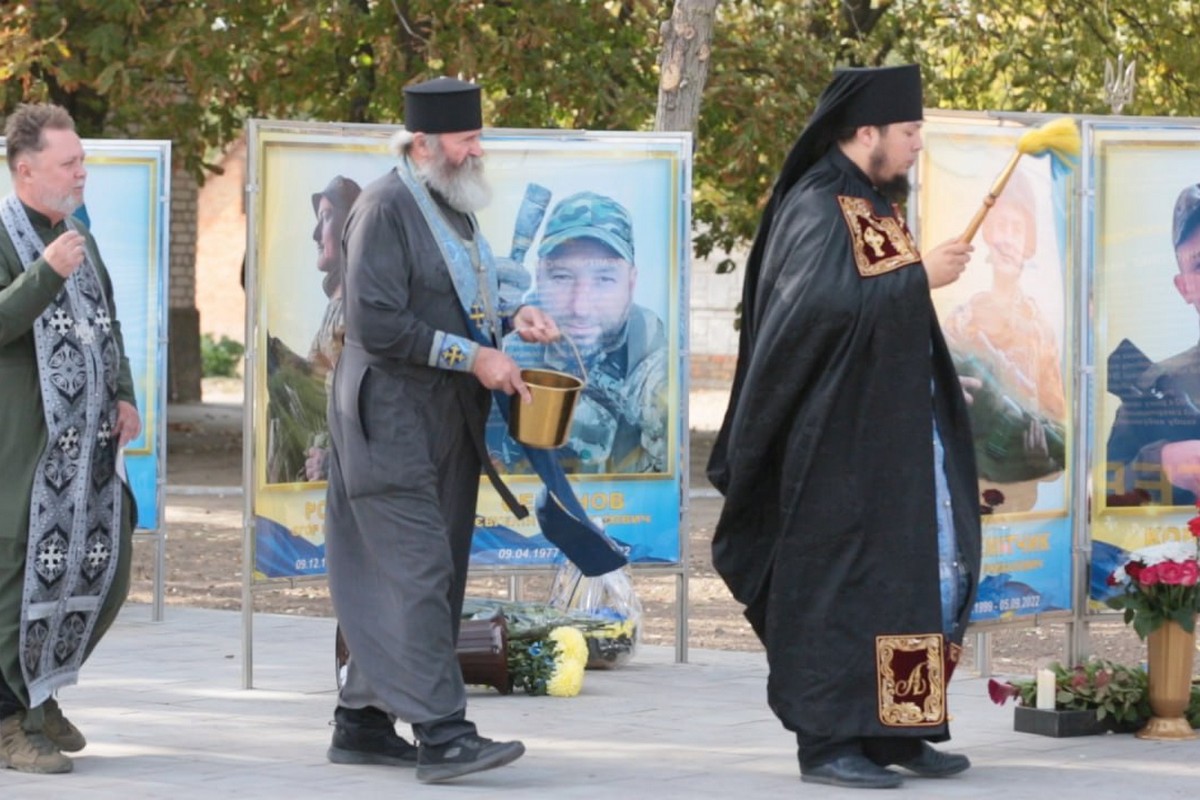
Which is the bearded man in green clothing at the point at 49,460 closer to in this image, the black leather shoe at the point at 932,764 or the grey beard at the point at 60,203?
the grey beard at the point at 60,203

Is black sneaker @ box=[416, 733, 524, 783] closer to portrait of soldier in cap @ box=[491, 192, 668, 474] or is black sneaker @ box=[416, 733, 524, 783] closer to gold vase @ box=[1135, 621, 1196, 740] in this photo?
gold vase @ box=[1135, 621, 1196, 740]

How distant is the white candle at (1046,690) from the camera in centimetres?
709

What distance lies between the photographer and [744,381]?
243 inches

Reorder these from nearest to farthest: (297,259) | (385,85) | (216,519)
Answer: (297,259)
(216,519)
(385,85)

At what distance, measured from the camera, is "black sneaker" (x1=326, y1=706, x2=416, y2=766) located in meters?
6.46

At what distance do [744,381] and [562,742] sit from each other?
146cm

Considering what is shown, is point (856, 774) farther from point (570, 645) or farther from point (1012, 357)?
point (570, 645)

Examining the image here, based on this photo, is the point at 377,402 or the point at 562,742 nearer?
the point at 377,402

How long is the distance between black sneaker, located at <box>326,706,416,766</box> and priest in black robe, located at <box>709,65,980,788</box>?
1.10m

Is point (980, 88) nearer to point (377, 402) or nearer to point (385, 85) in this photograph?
point (385, 85)

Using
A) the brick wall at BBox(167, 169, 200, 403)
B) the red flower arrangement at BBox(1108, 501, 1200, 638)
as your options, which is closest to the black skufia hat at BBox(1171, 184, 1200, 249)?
the red flower arrangement at BBox(1108, 501, 1200, 638)

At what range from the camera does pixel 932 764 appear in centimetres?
625

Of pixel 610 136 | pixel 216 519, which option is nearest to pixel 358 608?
pixel 610 136

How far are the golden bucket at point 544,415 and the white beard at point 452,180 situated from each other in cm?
51
